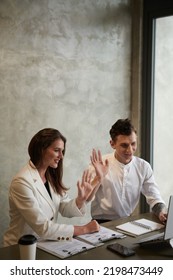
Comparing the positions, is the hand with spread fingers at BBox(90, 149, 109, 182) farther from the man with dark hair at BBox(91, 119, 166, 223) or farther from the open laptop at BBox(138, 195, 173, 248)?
the open laptop at BBox(138, 195, 173, 248)

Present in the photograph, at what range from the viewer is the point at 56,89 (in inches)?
135

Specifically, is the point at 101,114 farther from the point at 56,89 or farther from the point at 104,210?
the point at 104,210

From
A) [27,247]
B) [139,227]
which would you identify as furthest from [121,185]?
[27,247]

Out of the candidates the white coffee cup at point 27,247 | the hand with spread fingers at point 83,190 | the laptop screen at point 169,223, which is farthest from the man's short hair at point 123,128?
the white coffee cup at point 27,247

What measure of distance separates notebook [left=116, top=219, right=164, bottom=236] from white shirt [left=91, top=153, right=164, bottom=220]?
36cm

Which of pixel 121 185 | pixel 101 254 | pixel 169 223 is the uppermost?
pixel 121 185

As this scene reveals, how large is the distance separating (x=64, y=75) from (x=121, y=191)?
1224 mm

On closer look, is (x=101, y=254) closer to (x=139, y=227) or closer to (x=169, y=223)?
(x=169, y=223)

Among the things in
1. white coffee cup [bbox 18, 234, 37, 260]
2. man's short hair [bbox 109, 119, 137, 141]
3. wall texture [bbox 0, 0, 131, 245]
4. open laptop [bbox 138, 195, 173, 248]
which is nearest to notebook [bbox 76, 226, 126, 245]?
open laptop [bbox 138, 195, 173, 248]

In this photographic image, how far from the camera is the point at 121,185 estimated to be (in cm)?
290

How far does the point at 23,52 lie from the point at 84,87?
0.74 metres

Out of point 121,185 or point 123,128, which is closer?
point 123,128

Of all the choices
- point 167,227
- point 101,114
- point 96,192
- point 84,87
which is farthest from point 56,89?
point 167,227

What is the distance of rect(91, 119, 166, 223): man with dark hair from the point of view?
2.83m
